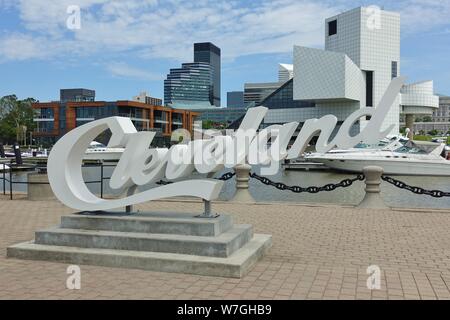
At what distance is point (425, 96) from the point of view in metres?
98.7

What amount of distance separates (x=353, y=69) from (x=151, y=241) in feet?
276

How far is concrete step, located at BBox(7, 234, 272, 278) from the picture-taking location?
20.1 ft

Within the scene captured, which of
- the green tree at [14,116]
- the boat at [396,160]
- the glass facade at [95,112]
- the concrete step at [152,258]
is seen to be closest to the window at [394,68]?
the glass facade at [95,112]

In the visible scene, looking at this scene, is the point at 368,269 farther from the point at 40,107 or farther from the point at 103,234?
the point at 40,107

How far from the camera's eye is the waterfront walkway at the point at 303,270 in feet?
17.8

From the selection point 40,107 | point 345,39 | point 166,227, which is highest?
point 345,39

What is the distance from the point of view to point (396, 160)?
3778 cm

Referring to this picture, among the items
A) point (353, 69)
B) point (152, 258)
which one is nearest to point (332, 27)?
point (353, 69)

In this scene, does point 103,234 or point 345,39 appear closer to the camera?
point 103,234

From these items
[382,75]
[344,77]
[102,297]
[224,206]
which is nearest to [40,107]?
[344,77]

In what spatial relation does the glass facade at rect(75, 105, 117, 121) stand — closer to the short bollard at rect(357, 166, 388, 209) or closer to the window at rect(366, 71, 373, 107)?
the window at rect(366, 71, 373, 107)

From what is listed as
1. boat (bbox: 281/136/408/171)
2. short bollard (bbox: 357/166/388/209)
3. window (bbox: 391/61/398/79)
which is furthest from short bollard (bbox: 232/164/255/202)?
window (bbox: 391/61/398/79)

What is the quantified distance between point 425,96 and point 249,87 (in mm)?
98263
